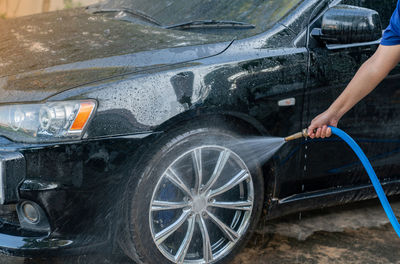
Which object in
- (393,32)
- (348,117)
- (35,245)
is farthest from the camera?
(348,117)

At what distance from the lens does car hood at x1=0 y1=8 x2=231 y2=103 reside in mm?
2842

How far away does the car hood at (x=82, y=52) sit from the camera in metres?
2.84

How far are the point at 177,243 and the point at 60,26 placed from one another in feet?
5.34

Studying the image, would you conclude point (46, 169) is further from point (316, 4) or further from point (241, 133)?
point (316, 4)

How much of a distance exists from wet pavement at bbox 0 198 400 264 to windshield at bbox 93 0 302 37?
1.16 meters

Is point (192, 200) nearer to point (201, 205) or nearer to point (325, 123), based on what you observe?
point (201, 205)

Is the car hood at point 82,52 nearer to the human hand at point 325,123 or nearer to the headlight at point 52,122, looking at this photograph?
the headlight at point 52,122

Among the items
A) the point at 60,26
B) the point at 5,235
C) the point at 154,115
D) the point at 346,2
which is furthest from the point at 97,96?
the point at 346,2

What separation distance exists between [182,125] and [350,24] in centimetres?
106

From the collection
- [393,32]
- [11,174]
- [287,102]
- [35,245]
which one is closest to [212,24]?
[287,102]

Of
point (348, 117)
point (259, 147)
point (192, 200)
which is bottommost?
point (192, 200)

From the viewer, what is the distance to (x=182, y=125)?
2889 millimetres

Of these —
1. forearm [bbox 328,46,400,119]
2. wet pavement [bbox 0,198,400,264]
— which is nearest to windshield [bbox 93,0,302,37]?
forearm [bbox 328,46,400,119]

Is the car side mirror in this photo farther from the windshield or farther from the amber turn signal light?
the amber turn signal light
